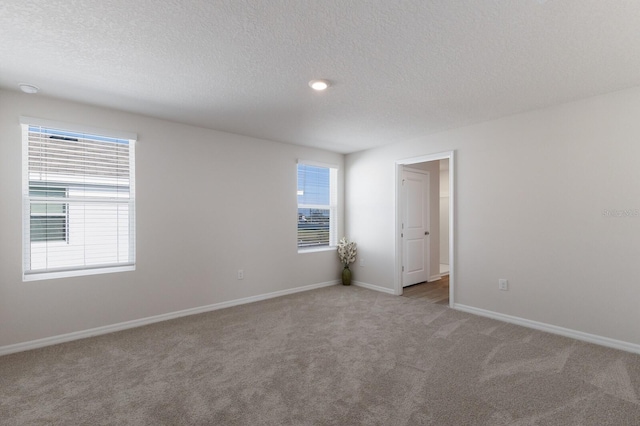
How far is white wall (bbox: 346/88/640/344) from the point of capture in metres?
2.95

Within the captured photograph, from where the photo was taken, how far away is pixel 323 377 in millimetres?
2436

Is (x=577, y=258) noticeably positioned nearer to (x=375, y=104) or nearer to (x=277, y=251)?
(x=375, y=104)

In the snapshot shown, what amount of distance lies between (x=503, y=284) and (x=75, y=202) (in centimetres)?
491

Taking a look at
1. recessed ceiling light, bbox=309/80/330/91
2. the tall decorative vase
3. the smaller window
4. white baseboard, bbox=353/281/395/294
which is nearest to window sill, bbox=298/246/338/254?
the tall decorative vase

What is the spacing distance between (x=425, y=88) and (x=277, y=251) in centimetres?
312

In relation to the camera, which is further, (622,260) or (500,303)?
(500,303)

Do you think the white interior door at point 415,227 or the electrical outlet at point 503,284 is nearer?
the electrical outlet at point 503,284

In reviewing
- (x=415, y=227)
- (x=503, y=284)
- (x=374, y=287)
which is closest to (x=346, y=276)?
(x=374, y=287)

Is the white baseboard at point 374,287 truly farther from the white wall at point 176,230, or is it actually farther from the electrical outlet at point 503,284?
the electrical outlet at point 503,284

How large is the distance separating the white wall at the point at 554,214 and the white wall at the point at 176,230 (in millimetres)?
2453

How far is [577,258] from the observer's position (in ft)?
10.5

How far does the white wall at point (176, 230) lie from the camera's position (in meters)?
2.97

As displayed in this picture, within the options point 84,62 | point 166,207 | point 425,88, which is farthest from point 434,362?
point 84,62

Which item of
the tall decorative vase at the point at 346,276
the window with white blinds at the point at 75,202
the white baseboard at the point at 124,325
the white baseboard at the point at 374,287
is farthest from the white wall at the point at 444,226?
the window with white blinds at the point at 75,202
